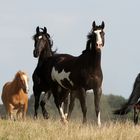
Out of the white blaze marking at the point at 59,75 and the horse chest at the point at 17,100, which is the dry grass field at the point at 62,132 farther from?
the horse chest at the point at 17,100

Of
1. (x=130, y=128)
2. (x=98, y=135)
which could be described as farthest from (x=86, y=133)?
(x=130, y=128)

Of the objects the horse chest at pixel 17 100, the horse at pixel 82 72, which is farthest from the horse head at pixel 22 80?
the horse at pixel 82 72

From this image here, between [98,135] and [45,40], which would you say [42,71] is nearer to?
[45,40]

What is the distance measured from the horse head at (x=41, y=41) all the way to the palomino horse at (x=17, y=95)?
130 cm

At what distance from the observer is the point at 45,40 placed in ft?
63.2

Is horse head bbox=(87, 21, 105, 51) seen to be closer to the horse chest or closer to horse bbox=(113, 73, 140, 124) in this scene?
horse bbox=(113, 73, 140, 124)

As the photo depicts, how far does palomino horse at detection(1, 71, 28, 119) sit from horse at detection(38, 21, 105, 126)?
157cm

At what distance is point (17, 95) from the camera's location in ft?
65.3

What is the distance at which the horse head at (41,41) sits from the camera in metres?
19.1

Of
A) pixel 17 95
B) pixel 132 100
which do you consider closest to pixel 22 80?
pixel 17 95

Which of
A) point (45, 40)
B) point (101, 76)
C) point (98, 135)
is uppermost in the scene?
point (45, 40)

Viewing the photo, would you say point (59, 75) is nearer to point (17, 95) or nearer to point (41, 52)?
point (41, 52)

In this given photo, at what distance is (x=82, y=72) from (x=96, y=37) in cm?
98

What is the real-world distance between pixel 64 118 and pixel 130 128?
3.79m
